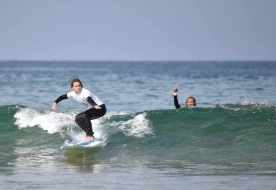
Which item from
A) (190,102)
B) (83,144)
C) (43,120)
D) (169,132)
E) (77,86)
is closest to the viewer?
(77,86)

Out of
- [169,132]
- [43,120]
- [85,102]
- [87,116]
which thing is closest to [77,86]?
[85,102]

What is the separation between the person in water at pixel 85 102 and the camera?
1393 centimetres

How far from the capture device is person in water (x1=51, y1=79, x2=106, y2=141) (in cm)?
1393

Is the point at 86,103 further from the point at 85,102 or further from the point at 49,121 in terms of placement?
the point at 49,121

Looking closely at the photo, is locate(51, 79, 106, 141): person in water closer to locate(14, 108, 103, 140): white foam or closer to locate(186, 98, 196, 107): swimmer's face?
locate(14, 108, 103, 140): white foam

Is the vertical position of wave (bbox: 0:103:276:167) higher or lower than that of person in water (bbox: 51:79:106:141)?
lower

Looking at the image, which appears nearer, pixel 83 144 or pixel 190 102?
pixel 83 144

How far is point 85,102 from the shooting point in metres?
14.3

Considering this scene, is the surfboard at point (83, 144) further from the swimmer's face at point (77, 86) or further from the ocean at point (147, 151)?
the swimmer's face at point (77, 86)

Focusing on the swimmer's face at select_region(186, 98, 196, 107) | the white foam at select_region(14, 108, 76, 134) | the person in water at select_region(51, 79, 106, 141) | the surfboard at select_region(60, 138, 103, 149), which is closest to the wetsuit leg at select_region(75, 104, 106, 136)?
the person in water at select_region(51, 79, 106, 141)

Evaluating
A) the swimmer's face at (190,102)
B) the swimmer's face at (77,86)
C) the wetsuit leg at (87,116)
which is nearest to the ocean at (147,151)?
the swimmer's face at (190,102)

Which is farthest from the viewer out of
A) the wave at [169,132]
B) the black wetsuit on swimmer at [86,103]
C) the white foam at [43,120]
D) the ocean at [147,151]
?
the white foam at [43,120]

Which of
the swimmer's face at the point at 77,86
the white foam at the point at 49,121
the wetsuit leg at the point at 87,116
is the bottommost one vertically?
the white foam at the point at 49,121

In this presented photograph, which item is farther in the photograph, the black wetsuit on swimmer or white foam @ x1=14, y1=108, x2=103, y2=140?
white foam @ x1=14, y1=108, x2=103, y2=140
